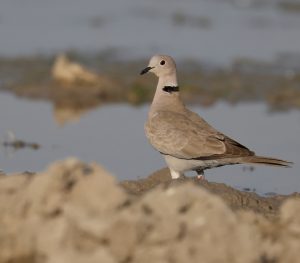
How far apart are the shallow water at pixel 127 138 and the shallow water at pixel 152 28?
315 cm

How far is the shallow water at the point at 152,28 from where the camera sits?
58.0 ft

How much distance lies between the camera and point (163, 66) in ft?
34.1

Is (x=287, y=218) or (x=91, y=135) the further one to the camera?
(x=91, y=135)

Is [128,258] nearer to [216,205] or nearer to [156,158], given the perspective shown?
[216,205]

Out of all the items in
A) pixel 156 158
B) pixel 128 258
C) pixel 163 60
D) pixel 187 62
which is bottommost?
pixel 128 258

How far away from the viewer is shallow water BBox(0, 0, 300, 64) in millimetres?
17672

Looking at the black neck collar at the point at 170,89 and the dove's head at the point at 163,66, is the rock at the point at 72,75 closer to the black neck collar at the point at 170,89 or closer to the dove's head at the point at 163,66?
the dove's head at the point at 163,66

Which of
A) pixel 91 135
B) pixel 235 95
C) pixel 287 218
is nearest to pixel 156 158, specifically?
pixel 91 135

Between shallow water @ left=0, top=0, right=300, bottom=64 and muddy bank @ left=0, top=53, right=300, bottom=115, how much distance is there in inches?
19.7

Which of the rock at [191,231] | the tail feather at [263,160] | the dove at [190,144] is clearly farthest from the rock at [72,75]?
the rock at [191,231]

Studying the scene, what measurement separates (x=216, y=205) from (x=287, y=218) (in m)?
0.64

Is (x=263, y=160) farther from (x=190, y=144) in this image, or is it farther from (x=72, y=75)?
(x=72, y=75)

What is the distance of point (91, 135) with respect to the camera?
40.7ft

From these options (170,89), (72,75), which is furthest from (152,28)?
(170,89)
